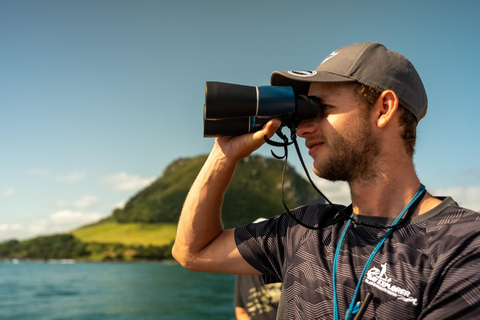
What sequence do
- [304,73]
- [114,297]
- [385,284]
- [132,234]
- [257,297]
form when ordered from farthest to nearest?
[132,234] < [114,297] < [257,297] < [304,73] < [385,284]

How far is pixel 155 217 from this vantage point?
138m

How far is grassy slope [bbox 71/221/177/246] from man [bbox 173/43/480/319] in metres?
121

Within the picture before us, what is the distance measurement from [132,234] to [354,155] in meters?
134

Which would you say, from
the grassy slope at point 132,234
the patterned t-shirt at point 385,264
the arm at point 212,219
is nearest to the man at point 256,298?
the arm at point 212,219

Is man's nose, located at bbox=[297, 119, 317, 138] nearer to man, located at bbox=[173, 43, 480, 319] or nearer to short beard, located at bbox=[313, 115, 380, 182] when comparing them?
man, located at bbox=[173, 43, 480, 319]

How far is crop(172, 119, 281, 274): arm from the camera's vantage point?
6.59ft

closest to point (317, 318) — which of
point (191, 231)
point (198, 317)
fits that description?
point (191, 231)

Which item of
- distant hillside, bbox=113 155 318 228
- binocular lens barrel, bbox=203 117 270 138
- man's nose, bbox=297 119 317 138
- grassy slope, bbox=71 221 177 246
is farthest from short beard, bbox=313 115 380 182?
distant hillside, bbox=113 155 318 228

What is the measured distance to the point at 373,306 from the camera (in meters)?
1.50

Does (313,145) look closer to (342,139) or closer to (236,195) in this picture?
(342,139)

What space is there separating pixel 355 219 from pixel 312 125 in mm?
484

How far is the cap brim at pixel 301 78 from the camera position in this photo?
1803 millimetres

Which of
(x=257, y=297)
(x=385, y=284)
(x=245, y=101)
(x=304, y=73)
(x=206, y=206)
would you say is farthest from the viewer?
(x=257, y=297)

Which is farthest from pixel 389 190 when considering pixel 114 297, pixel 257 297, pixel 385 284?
pixel 114 297
